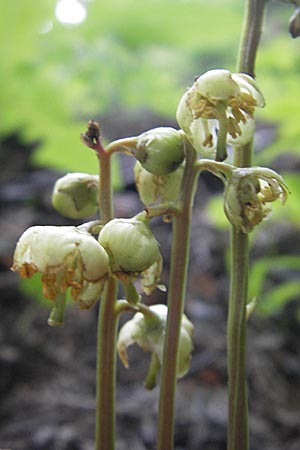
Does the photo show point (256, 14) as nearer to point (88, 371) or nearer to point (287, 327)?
point (88, 371)

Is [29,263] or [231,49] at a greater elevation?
[231,49]

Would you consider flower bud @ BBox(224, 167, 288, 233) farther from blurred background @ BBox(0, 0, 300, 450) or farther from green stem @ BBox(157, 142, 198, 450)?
blurred background @ BBox(0, 0, 300, 450)

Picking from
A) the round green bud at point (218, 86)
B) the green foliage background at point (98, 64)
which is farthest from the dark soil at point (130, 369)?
the round green bud at point (218, 86)

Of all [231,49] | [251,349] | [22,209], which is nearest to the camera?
[251,349]

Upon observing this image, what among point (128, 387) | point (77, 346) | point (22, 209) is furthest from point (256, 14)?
point (22, 209)

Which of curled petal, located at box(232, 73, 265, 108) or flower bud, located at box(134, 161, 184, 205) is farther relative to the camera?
flower bud, located at box(134, 161, 184, 205)

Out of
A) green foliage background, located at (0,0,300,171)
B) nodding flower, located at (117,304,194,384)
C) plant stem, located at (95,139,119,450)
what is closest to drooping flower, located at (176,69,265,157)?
plant stem, located at (95,139,119,450)


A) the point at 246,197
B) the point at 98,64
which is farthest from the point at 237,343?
the point at 98,64
